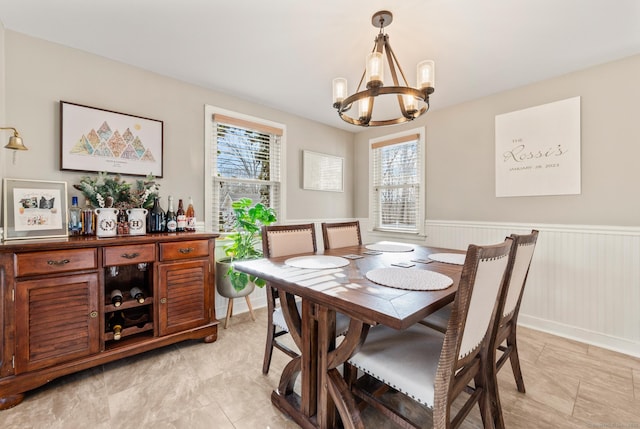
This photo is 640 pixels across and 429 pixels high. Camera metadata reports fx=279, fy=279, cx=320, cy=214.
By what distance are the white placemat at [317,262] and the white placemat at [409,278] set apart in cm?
26

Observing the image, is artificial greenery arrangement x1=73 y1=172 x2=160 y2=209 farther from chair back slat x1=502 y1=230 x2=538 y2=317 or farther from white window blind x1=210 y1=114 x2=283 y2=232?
chair back slat x1=502 y1=230 x2=538 y2=317

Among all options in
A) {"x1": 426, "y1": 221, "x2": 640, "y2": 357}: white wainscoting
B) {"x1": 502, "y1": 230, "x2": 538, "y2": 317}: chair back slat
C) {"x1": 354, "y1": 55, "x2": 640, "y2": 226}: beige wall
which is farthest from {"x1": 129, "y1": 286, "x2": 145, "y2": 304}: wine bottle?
{"x1": 426, "y1": 221, "x2": 640, "y2": 357}: white wainscoting

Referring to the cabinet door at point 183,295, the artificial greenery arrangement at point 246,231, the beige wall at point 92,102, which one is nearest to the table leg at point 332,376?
the cabinet door at point 183,295

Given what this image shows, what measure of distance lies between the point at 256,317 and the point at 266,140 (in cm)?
203

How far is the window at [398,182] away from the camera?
364 cm

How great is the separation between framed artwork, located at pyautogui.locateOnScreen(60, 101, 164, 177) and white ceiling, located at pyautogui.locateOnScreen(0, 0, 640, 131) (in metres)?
0.50

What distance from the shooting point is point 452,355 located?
3.17ft

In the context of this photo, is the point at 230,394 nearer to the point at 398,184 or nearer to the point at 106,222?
the point at 106,222

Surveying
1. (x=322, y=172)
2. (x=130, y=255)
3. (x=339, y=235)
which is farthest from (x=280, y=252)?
(x=322, y=172)

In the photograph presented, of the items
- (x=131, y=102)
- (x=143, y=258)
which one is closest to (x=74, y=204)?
(x=143, y=258)

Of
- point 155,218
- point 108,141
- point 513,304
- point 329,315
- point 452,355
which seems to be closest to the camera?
point 452,355

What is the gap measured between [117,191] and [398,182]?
126 inches

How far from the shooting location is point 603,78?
237cm

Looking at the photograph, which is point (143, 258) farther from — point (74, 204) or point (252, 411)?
point (252, 411)
